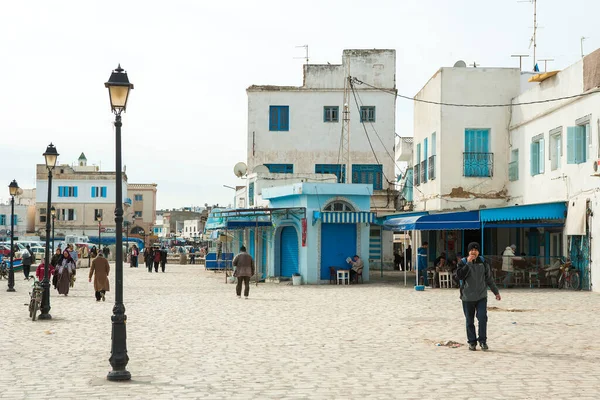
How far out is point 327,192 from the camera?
102 ft

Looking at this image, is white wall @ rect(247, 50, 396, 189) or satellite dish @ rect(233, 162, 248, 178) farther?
white wall @ rect(247, 50, 396, 189)

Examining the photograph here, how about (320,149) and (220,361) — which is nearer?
(220,361)

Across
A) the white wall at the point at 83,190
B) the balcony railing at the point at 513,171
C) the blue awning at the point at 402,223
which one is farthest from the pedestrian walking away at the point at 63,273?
the white wall at the point at 83,190

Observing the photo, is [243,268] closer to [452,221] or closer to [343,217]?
[343,217]

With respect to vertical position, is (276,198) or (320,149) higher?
(320,149)

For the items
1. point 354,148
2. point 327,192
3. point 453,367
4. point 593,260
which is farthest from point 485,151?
point 453,367

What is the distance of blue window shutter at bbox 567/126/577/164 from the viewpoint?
85.1 feet

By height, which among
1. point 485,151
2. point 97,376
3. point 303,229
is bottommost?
point 97,376

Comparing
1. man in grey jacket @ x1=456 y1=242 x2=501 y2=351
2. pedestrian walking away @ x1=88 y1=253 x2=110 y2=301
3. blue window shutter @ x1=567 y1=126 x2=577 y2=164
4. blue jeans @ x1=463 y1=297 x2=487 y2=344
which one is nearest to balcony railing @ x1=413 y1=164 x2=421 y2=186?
blue window shutter @ x1=567 y1=126 x2=577 y2=164

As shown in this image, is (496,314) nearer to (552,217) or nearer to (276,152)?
(552,217)

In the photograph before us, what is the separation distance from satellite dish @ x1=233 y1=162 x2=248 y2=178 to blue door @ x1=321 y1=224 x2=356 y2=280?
12.8 m

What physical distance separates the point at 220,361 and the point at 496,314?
8.48 meters

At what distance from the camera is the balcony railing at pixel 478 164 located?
3269 cm

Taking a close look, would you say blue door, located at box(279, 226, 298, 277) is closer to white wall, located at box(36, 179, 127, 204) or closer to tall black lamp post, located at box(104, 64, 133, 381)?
tall black lamp post, located at box(104, 64, 133, 381)
